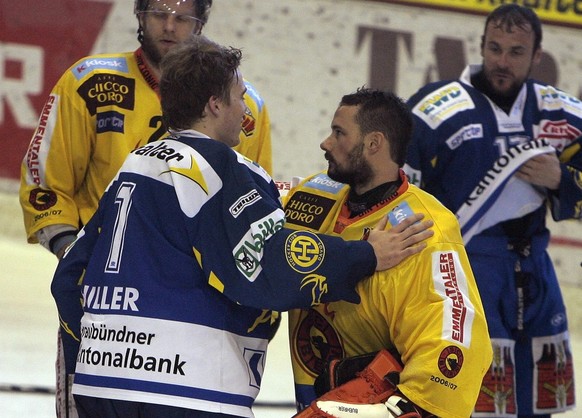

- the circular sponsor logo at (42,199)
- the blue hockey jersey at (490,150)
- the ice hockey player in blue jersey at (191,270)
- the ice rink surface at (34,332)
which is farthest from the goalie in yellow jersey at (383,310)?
the ice rink surface at (34,332)

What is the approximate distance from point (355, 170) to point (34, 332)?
338 cm

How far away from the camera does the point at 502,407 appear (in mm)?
3785

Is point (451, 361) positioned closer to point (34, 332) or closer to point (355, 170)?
point (355, 170)

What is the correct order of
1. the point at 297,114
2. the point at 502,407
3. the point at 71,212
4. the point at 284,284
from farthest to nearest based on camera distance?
the point at 297,114 < the point at 502,407 < the point at 71,212 < the point at 284,284

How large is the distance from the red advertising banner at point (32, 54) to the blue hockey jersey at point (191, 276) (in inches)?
186

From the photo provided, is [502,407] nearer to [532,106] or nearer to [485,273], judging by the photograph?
[485,273]

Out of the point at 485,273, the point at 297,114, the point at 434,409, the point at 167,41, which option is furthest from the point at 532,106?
the point at 297,114

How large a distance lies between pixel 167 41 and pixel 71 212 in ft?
1.79

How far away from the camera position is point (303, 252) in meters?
2.60

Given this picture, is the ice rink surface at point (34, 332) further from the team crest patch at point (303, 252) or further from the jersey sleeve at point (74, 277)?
the team crest patch at point (303, 252)

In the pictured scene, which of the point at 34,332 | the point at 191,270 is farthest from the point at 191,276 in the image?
the point at 34,332

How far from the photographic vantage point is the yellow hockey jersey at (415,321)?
2.69 m

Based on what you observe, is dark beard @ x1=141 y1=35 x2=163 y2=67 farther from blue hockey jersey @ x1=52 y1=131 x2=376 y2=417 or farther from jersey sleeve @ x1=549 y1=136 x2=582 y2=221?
jersey sleeve @ x1=549 y1=136 x2=582 y2=221

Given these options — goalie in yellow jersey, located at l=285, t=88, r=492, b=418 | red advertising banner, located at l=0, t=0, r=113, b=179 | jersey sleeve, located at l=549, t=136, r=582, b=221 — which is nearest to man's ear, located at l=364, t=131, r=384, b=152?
goalie in yellow jersey, located at l=285, t=88, r=492, b=418
